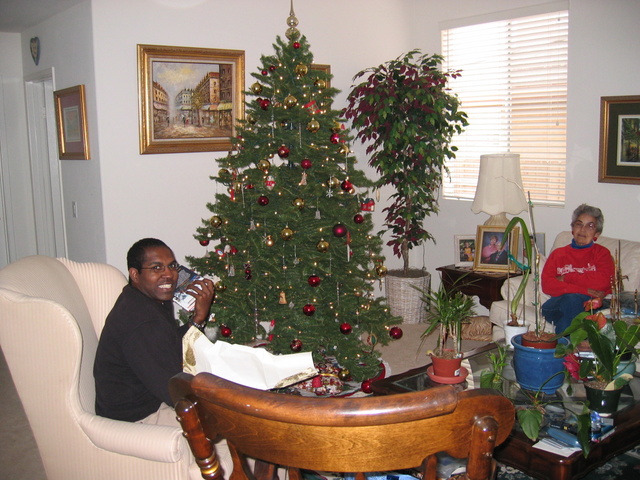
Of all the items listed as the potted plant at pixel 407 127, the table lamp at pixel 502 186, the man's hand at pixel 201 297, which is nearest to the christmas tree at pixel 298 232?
the man's hand at pixel 201 297

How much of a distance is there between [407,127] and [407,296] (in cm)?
133

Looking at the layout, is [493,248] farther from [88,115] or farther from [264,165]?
[88,115]

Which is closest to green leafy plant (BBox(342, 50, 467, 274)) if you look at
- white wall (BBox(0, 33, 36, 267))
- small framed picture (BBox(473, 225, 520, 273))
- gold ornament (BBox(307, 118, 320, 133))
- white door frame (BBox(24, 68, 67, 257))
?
small framed picture (BBox(473, 225, 520, 273))

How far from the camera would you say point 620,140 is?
4.01 meters

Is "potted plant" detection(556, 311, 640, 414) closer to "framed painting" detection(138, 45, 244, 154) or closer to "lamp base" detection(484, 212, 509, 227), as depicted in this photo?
"lamp base" detection(484, 212, 509, 227)

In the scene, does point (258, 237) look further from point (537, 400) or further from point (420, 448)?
point (420, 448)

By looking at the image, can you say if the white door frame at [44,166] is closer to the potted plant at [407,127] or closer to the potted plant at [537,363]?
the potted plant at [407,127]

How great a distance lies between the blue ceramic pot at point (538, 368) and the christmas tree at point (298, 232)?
37.1 inches

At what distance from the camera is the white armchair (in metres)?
1.79

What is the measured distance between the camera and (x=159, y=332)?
1919 millimetres

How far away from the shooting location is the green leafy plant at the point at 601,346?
Answer: 2004mm

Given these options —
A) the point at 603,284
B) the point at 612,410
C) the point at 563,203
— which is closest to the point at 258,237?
the point at 612,410

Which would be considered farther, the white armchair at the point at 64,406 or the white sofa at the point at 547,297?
the white sofa at the point at 547,297

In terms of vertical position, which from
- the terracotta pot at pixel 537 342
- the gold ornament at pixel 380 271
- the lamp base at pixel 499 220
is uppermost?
the lamp base at pixel 499 220
